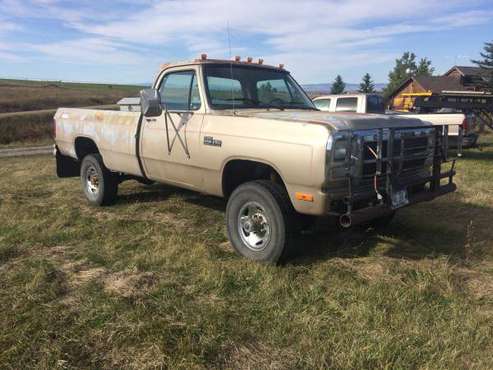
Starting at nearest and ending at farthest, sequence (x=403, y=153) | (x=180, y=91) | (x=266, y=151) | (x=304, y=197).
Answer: (x=304, y=197), (x=266, y=151), (x=403, y=153), (x=180, y=91)

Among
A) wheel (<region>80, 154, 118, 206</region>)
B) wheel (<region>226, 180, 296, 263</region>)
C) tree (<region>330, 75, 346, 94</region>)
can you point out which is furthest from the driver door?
tree (<region>330, 75, 346, 94</region>)

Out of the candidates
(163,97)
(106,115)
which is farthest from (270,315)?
(106,115)

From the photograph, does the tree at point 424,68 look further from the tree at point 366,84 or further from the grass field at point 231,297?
the grass field at point 231,297

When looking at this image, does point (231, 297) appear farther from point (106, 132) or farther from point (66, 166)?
point (66, 166)

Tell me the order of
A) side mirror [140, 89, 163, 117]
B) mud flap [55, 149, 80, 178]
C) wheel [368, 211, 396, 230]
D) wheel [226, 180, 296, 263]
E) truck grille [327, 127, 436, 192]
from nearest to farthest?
1. truck grille [327, 127, 436, 192]
2. wheel [226, 180, 296, 263]
3. side mirror [140, 89, 163, 117]
4. wheel [368, 211, 396, 230]
5. mud flap [55, 149, 80, 178]

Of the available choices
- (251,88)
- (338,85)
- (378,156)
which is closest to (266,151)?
(378,156)

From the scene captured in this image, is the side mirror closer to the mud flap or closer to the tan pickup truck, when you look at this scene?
the tan pickup truck

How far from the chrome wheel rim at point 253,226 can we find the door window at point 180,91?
133 centimetres

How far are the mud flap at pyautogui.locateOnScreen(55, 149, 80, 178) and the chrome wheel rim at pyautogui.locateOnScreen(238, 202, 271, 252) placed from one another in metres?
4.26

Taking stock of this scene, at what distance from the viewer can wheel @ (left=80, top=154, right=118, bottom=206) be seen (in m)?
6.54

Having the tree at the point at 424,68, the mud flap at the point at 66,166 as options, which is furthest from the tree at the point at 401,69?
the mud flap at the point at 66,166

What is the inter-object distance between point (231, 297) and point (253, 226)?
0.94 m

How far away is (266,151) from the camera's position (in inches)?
160

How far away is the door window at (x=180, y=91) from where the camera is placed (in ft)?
16.6
